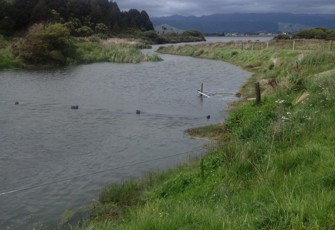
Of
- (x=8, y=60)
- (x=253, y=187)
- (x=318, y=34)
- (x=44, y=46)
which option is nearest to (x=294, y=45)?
(x=318, y=34)

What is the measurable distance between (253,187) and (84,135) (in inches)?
465

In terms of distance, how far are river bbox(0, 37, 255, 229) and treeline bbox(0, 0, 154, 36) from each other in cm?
5063

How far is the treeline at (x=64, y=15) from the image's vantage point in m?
84.2

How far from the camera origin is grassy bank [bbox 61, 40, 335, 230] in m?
5.99

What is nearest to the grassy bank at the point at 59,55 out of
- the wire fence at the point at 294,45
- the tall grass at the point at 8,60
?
the tall grass at the point at 8,60

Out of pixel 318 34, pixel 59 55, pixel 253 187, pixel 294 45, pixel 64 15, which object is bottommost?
pixel 59 55

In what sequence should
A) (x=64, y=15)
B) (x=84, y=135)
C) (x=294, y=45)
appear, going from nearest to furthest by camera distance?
1. (x=84, y=135)
2. (x=294, y=45)
3. (x=64, y=15)

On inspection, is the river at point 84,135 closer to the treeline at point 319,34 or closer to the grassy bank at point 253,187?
the grassy bank at point 253,187

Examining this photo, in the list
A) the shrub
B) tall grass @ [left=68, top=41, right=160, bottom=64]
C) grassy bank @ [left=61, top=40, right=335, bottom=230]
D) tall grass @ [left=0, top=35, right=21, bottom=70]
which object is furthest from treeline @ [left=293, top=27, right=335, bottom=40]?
grassy bank @ [left=61, top=40, right=335, bottom=230]

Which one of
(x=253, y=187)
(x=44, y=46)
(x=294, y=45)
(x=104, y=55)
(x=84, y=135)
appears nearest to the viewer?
(x=253, y=187)

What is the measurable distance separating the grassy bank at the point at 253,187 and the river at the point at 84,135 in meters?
1.59

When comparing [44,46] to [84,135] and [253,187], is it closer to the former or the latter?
[84,135]

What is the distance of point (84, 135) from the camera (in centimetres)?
1881

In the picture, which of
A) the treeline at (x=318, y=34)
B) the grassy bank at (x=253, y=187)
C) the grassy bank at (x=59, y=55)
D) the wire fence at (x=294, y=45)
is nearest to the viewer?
the grassy bank at (x=253, y=187)
